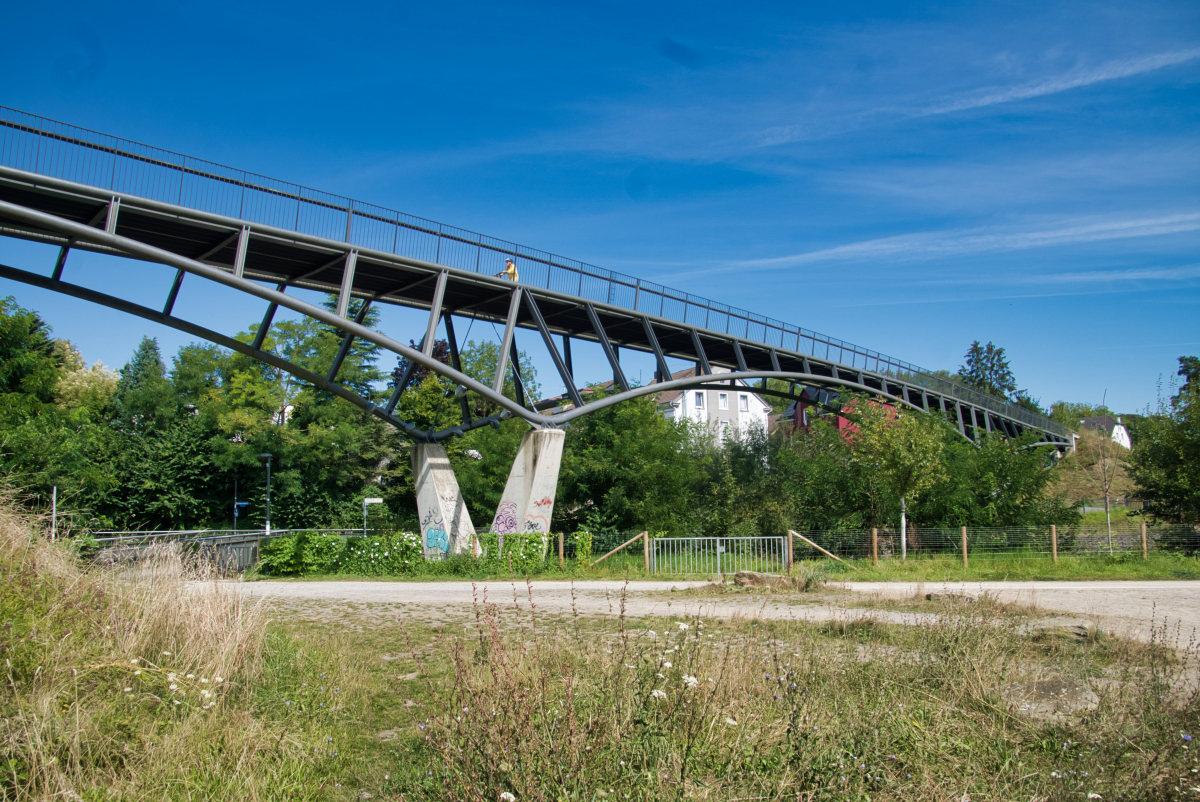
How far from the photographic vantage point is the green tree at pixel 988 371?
292 ft

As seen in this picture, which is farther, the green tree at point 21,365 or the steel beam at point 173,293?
the green tree at point 21,365

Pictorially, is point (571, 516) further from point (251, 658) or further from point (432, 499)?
point (251, 658)

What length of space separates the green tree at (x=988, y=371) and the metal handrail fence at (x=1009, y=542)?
71.6 metres

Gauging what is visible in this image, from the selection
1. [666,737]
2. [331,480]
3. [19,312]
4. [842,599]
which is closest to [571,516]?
[842,599]

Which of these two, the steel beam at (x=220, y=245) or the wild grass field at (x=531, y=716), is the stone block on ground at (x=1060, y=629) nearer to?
the wild grass field at (x=531, y=716)

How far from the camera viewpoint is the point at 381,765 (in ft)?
16.0

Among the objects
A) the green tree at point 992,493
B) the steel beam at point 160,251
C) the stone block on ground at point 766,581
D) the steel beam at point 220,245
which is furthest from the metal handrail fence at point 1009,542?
the steel beam at point 220,245

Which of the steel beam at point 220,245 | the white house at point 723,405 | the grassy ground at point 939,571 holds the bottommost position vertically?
the grassy ground at point 939,571

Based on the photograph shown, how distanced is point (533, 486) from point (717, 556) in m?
5.57

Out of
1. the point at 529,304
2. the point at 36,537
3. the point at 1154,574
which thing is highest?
the point at 529,304

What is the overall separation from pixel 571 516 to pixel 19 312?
38.1 metres

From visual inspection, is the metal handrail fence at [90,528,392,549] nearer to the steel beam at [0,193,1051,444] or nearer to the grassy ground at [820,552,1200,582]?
the steel beam at [0,193,1051,444]

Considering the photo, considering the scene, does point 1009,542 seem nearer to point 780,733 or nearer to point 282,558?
point 282,558

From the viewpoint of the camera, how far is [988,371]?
9056 centimetres
